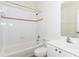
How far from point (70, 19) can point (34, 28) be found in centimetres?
136

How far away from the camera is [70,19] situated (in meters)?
1.74

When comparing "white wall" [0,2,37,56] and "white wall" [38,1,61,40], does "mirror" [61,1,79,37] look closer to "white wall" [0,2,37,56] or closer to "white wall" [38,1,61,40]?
"white wall" [38,1,61,40]

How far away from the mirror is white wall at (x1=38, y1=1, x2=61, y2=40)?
149mm

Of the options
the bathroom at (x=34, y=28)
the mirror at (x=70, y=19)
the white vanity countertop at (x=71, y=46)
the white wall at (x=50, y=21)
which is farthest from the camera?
the white wall at (x=50, y=21)

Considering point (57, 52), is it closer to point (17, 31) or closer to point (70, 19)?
point (70, 19)

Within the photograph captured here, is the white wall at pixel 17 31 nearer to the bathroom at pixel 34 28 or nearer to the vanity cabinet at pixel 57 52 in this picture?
the bathroom at pixel 34 28

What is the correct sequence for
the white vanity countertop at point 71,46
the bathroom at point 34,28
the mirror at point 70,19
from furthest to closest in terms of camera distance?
the bathroom at point 34,28 < the mirror at point 70,19 < the white vanity countertop at point 71,46

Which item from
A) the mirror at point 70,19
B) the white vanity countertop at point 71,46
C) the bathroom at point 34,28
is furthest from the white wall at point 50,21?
the white vanity countertop at point 71,46

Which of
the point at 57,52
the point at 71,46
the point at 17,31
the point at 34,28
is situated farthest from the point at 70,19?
the point at 17,31

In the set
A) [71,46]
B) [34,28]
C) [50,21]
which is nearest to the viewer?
[71,46]

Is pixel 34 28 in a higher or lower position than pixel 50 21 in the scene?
lower

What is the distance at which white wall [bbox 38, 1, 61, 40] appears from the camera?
2.06 metres

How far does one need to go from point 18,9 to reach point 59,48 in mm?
1664

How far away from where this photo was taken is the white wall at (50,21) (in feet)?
6.76
